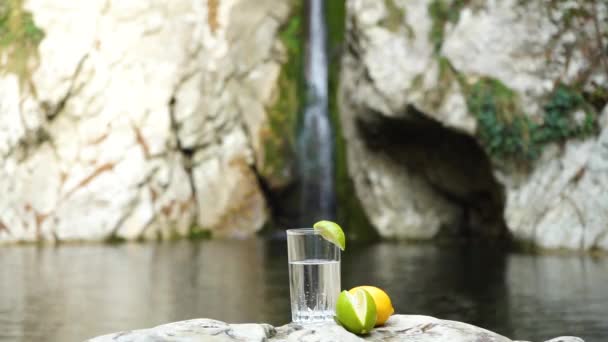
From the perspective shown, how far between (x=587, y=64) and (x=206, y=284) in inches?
296

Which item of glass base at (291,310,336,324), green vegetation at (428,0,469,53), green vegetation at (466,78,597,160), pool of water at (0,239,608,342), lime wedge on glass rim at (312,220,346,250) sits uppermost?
green vegetation at (428,0,469,53)

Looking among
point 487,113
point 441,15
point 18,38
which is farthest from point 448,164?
point 18,38

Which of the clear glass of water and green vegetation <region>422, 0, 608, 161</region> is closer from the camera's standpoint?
the clear glass of water

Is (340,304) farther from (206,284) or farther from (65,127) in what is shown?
(65,127)

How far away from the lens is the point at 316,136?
20.0 m

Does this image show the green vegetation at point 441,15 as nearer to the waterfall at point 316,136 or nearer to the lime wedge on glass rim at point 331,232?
the waterfall at point 316,136

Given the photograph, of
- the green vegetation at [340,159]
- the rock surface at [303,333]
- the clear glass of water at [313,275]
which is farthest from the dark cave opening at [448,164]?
the rock surface at [303,333]

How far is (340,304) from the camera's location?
2.86 m

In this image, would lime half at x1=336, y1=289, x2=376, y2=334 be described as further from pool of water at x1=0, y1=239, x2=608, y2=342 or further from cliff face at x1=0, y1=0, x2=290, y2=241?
cliff face at x1=0, y1=0, x2=290, y2=241

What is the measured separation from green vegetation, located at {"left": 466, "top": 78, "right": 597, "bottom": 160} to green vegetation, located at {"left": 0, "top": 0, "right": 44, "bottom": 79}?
9.58 metres

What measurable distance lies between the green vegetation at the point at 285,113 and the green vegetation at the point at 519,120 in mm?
6341

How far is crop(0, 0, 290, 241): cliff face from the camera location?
18.1 m

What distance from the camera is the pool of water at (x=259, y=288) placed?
6.87 metres

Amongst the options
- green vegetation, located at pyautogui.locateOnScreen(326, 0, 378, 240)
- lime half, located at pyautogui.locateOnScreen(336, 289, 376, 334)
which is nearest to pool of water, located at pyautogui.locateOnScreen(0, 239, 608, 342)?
green vegetation, located at pyautogui.locateOnScreen(326, 0, 378, 240)
